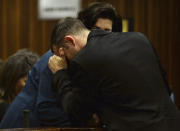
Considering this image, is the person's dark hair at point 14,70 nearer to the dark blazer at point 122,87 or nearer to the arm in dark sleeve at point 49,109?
the arm in dark sleeve at point 49,109

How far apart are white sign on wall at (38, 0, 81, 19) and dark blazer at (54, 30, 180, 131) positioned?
7.96 ft

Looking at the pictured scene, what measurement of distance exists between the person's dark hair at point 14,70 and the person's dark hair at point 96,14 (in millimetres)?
545

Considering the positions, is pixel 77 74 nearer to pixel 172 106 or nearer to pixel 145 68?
pixel 145 68

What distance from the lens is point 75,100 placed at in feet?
4.30

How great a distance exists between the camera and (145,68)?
1.29 m

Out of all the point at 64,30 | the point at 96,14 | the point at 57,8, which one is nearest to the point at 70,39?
the point at 64,30

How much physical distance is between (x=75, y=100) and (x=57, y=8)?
2.57 m

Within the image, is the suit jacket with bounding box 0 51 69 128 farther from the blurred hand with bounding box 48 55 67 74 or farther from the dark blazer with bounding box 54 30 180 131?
the dark blazer with bounding box 54 30 180 131

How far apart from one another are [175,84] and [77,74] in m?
2.28

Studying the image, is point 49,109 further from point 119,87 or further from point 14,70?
point 14,70

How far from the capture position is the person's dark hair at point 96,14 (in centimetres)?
184

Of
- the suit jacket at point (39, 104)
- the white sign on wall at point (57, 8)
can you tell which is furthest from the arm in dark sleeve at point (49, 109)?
the white sign on wall at point (57, 8)

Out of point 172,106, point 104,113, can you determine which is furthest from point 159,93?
point 104,113

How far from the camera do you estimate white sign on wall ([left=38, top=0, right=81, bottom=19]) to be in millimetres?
3693
